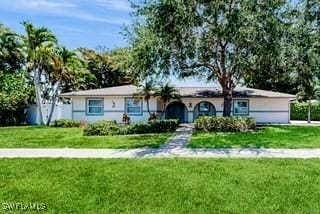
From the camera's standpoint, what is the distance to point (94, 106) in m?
32.5

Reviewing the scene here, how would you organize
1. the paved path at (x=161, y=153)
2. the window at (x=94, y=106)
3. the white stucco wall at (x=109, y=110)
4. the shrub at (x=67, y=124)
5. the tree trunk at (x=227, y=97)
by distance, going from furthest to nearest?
1. the window at (x=94, y=106)
2. the white stucco wall at (x=109, y=110)
3. the shrub at (x=67, y=124)
4. the tree trunk at (x=227, y=97)
5. the paved path at (x=161, y=153)

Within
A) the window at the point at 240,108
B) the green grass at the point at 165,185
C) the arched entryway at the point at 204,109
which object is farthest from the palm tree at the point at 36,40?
the green grass at the point at 165,185

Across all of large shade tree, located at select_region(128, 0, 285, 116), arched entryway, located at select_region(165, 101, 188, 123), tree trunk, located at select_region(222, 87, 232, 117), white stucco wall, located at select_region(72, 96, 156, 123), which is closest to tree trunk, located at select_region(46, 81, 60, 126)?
white stucco wall, located at select_region(72, 96, 156, 123)

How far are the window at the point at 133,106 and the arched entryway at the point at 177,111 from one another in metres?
2.29

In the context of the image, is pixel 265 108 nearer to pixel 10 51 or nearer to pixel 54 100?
pixel 54 100

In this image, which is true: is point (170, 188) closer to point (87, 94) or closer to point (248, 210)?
point (248, 210)

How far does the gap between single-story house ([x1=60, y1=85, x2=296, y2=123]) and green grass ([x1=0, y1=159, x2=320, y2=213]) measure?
19.3 meters

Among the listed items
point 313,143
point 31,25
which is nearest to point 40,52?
point 31,25

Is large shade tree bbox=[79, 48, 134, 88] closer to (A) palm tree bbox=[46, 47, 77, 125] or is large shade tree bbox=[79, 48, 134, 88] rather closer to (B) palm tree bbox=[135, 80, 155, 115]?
(A) palm tree bbox=[46, 47, 77, 125]

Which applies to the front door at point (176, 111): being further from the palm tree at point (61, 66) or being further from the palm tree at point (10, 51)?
the palm tree at point (10, 51)

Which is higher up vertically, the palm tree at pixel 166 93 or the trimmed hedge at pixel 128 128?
the palm tree at pixel 166 93

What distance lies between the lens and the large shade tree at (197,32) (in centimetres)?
2122

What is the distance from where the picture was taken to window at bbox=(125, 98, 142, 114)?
32.0m

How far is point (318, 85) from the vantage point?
39.7m
